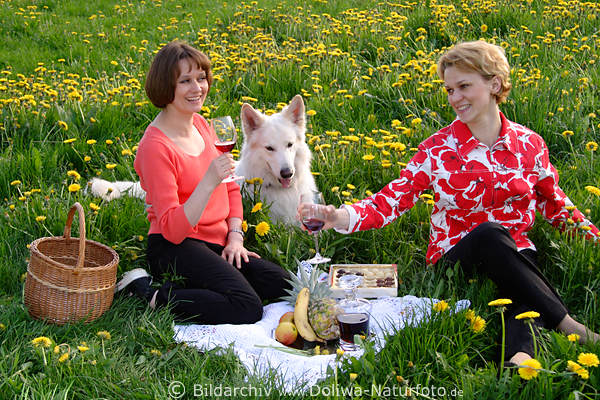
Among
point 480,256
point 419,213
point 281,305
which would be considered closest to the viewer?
point 480,256

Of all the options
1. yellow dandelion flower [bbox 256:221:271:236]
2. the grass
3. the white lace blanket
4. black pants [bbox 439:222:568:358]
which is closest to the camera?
the grass

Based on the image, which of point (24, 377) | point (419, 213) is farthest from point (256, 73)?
point (24, 377)

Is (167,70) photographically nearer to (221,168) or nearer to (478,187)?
(221,168)

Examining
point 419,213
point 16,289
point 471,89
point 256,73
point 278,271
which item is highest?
point 471,89

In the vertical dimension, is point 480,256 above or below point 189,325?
above

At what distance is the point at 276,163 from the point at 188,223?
1.00 metres

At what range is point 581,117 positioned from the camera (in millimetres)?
5000

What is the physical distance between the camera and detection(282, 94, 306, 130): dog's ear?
13.9 ft

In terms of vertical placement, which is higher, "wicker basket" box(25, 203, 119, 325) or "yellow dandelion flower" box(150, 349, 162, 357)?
"wicker basket" box(25, 203, 119, 325)

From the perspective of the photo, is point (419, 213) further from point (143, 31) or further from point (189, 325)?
point (143, 31)

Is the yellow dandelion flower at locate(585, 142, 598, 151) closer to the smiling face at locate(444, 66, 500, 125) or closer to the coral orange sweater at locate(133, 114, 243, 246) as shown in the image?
the smiling face at locate(444, 66, 500, 125)

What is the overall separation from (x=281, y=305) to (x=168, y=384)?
1025 millimetres

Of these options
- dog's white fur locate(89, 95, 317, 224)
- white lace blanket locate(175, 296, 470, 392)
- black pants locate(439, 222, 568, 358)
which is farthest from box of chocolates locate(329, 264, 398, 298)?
dog's white fur locate(89, 95, 317, 224)

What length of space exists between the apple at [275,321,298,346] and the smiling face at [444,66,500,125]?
144 centimetres
